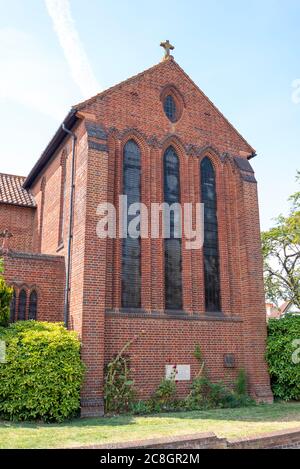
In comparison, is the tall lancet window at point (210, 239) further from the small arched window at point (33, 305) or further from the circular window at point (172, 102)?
the small arched window at point (33, 305)

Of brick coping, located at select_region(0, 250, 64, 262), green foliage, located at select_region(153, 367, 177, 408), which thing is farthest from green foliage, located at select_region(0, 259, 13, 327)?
green foliage, located at select_region(153, 367, 177, 408)

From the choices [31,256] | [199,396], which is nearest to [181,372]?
[199,396]

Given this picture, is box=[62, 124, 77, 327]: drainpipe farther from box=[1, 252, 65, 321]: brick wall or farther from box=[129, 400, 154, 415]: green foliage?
box=[129, 400, 154, 415]: green foliage

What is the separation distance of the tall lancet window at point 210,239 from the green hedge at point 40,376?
540cm

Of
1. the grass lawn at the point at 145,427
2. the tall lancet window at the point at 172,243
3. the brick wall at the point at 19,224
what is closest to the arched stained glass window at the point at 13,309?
the grass lawn at the point at 145,427

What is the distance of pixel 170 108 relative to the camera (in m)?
15.9

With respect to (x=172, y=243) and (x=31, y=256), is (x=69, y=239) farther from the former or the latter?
(x=172, y=243)

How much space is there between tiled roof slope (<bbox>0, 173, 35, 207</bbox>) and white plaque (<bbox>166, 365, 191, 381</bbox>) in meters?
10.1

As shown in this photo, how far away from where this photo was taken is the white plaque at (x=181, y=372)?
511 inches

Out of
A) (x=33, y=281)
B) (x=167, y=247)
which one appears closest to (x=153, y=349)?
(x=167, y=247)

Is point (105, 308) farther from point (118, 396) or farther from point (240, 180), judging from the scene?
point (240, 180)

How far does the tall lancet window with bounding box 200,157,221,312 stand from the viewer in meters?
14.7

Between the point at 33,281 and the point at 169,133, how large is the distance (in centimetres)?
677

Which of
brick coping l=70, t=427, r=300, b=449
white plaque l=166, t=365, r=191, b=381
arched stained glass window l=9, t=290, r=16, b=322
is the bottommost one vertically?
brick coping l=70, t=427, r=300, b=449
